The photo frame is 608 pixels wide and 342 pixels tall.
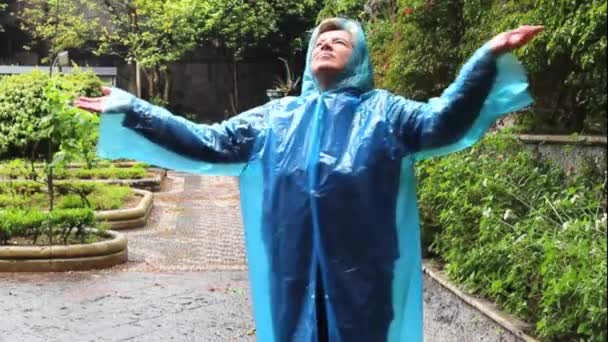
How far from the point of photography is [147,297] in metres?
6.95

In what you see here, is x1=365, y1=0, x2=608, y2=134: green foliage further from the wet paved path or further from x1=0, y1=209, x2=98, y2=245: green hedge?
x1=0, y1=209, x2=98, y2=245: green hedge

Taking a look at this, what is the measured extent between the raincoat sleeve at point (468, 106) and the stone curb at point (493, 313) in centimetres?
164

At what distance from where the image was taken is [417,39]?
705 centimetres

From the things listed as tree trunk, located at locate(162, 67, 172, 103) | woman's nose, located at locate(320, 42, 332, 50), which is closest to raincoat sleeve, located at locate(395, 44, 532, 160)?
woman's nose, located at locate(320, 42, 332, 50)

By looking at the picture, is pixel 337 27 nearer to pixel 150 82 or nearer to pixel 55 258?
pixel 55 258

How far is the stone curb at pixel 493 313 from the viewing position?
12.9 feet

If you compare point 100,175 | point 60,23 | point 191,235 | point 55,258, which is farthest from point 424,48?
point 60,23

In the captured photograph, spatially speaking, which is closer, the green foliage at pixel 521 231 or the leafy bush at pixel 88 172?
the green foliage at pixel 521 231

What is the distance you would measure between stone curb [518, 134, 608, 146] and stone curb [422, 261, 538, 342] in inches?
41.3

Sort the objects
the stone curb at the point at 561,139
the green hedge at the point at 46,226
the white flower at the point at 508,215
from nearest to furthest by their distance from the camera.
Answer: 1. the white flower at the point at 508,215
2. the stone curb at the point at 561,139
3. the green hedge at the point at 46,226

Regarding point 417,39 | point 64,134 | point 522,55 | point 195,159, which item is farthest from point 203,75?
point 195,159

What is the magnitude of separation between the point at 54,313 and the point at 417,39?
3906mm

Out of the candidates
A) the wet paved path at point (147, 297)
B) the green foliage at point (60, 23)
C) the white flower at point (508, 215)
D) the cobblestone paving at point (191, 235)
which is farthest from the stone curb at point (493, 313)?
the green foliage at point (60, 23)

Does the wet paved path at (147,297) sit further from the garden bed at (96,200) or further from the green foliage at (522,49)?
the green foliage at (522,49)
